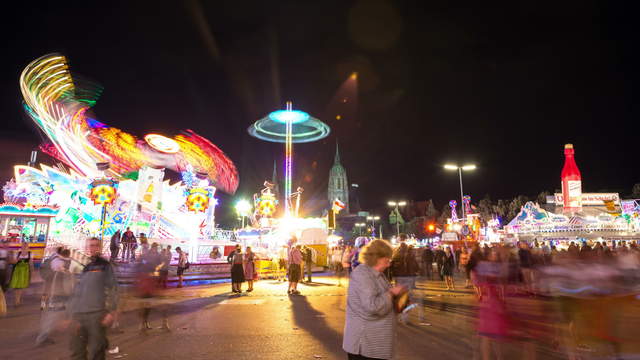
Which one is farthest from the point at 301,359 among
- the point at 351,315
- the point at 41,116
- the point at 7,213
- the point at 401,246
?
the point at 7,213

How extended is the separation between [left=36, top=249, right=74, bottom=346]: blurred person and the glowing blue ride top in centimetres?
2753

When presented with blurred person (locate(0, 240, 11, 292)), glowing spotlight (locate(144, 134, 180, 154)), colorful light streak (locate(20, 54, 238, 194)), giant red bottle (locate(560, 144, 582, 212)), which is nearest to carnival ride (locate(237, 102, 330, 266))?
colorful light streak (locate(20, 54, 238, 194))

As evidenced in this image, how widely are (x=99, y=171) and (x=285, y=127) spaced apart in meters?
18.9

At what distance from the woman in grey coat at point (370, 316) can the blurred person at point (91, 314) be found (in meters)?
2.86

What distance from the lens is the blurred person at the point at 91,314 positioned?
14.0 feet

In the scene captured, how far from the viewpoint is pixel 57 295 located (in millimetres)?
8148

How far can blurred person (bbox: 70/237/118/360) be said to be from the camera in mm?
4281

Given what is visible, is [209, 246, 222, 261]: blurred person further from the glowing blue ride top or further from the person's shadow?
the glowing blue ride top

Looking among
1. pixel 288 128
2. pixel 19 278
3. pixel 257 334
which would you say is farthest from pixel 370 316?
pixel 288 128

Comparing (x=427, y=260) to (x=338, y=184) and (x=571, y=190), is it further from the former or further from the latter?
(x=338, y=184)

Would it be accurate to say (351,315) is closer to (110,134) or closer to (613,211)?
(110,134)

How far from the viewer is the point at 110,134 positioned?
27828 mm

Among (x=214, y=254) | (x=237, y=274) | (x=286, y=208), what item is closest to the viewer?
(x=237, y=274)

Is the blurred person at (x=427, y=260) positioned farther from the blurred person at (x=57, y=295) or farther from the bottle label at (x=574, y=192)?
A: the bottle label at (x=574, y=192)
